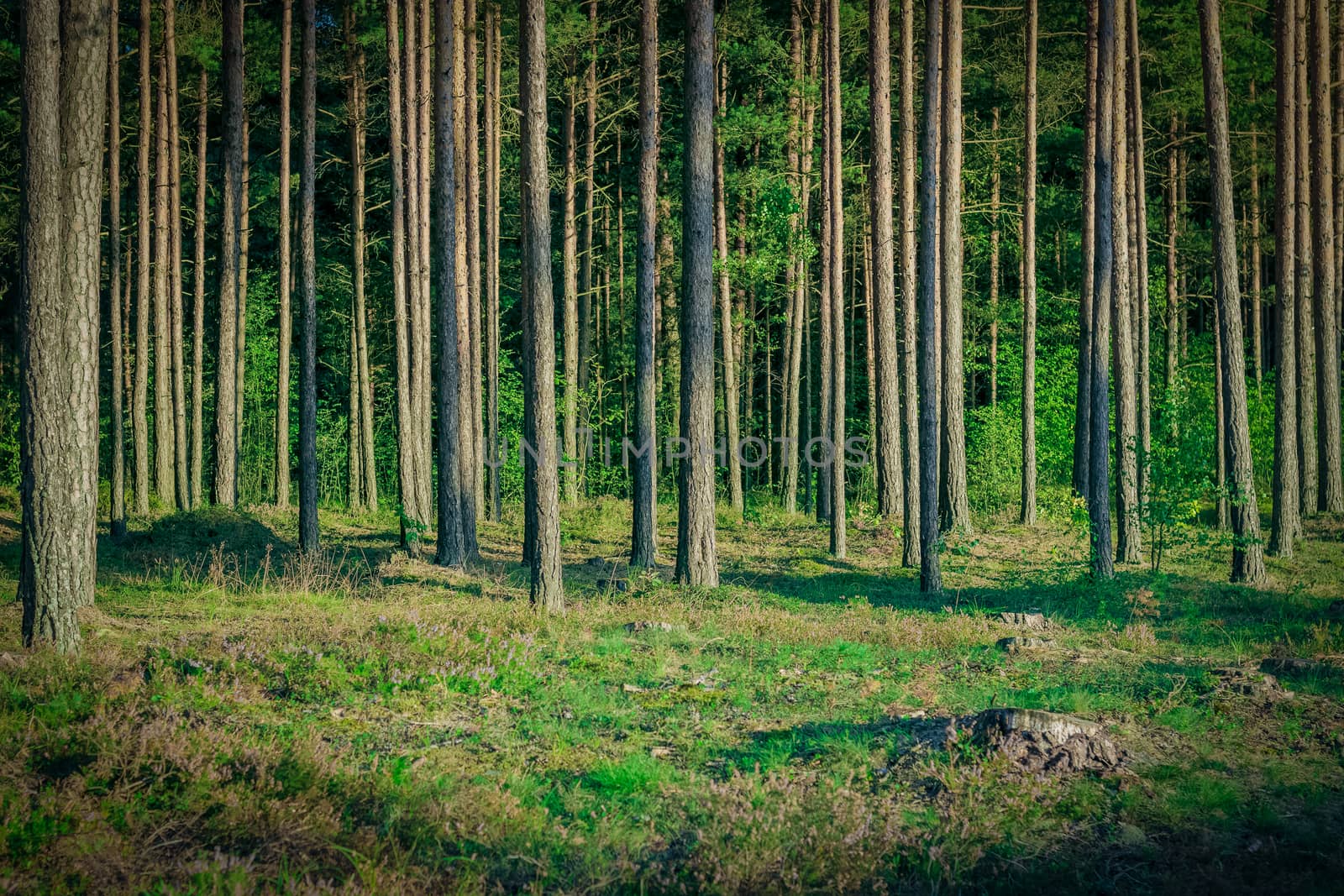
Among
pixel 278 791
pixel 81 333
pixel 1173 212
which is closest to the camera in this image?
pixel 278 791

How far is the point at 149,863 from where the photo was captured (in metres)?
4.88

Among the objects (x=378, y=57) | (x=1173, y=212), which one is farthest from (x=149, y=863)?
(x=1173, y=212)

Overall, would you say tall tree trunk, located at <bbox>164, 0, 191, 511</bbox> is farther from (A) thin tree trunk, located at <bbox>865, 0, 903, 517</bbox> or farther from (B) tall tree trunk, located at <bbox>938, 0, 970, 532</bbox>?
(B) tall tree trunk, located at <bbox>938, 0, 970, 532</bbox>

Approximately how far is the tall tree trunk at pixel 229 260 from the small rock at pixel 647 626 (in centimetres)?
1316

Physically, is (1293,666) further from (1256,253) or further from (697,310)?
(1256,253)

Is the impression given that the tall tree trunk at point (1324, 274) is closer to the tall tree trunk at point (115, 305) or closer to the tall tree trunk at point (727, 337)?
the tall tree trunk at point (727, 337)

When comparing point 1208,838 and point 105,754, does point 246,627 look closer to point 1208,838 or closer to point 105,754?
point 105,754

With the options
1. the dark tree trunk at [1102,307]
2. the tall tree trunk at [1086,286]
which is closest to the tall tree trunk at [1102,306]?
the dark tree trunk at [1102,307]

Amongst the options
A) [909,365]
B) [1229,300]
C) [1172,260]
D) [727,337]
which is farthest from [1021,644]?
[1172,260]

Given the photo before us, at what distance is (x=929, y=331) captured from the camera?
544 inches

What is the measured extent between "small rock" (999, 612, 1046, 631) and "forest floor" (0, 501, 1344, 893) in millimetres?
43

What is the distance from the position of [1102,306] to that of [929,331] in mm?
3800

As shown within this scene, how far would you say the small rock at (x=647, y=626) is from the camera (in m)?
11.1

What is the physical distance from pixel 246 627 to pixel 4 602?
3.10 m
